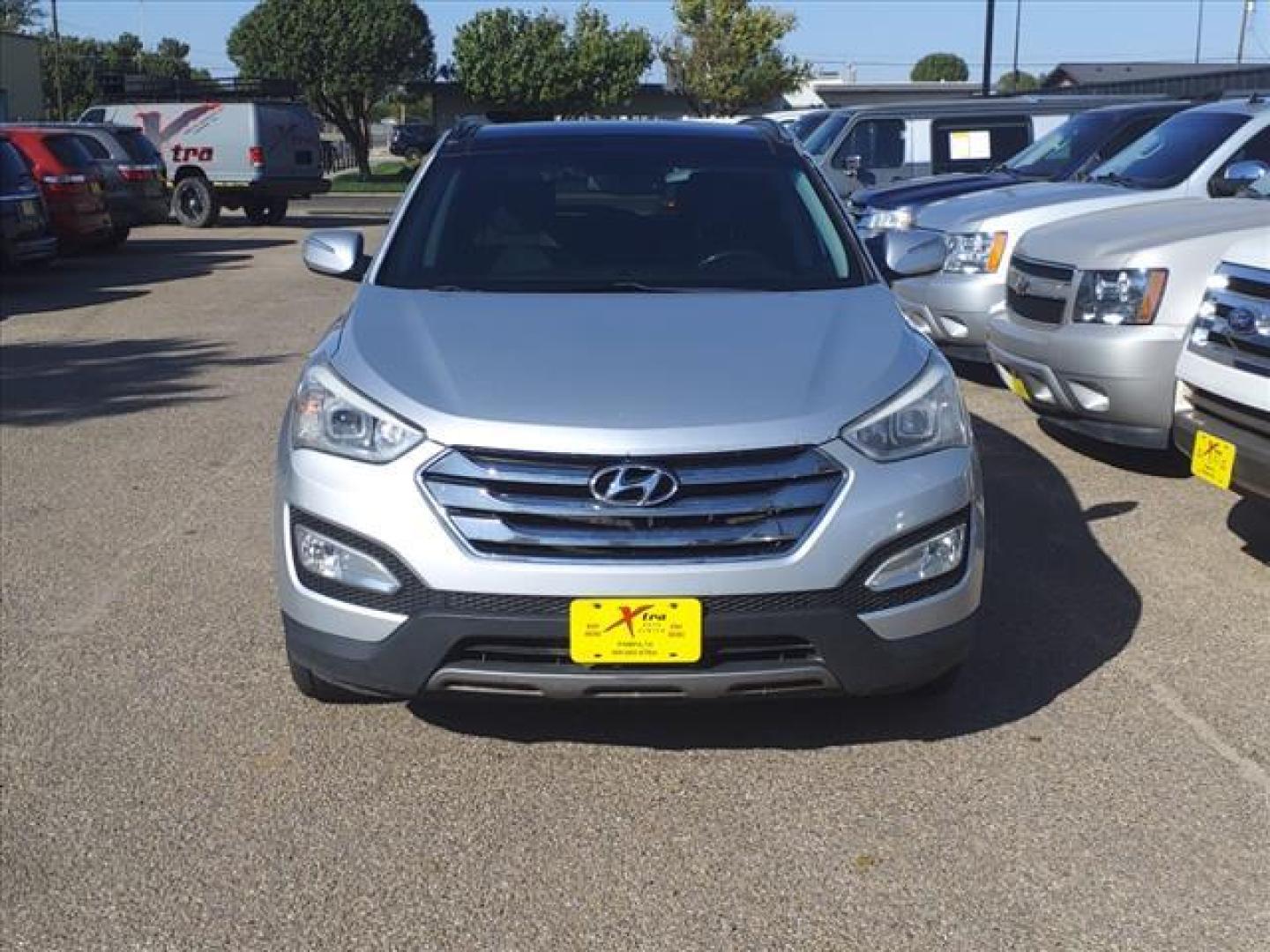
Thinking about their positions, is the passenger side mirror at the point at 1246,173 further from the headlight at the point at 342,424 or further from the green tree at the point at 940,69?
the green tree at the point at 940,69

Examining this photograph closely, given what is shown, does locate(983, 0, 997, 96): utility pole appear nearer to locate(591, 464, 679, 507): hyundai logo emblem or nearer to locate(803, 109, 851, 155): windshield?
locate(803, 109, 851, 155): windshield

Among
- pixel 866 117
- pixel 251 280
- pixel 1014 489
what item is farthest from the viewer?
pixel 251 280

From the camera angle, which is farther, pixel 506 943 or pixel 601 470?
pixel 601 470

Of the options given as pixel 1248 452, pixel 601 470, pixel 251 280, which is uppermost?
pixel 601 470

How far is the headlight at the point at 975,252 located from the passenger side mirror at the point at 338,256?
4.63 meters

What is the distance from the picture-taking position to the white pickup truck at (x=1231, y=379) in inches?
200

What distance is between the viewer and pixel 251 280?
55.8 ft

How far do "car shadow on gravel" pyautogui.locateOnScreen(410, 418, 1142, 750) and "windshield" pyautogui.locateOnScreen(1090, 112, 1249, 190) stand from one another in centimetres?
432

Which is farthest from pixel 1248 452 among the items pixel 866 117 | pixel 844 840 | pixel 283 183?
pixel 283 183

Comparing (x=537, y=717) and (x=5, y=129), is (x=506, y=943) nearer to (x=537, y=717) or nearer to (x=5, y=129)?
(x=537, y=717)

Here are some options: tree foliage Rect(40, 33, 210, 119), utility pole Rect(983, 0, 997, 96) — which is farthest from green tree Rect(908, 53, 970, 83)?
utility pole Rect(983, 0, 997, 96)

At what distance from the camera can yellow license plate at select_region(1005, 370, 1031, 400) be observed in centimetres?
723

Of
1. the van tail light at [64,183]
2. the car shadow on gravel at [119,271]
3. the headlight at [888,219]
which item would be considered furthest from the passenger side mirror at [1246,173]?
the van tail light at [64,183]

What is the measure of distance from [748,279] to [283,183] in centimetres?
2168
